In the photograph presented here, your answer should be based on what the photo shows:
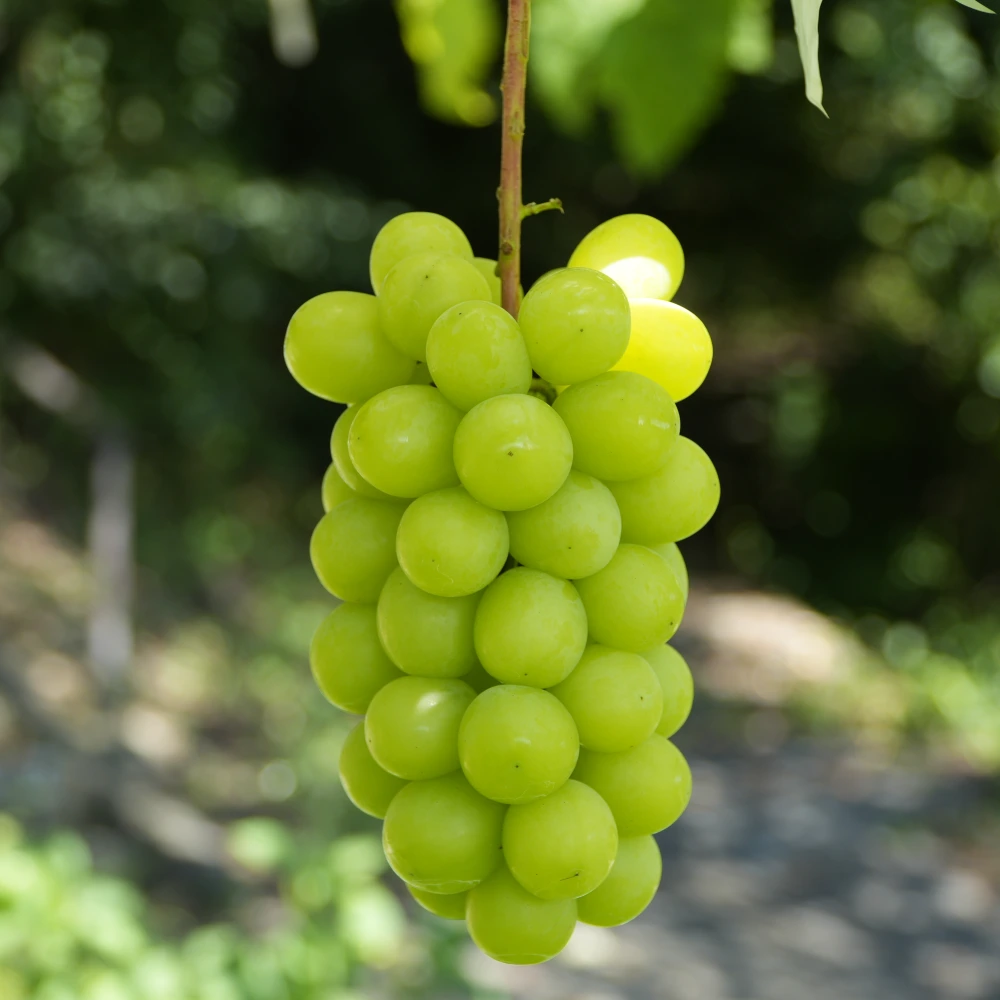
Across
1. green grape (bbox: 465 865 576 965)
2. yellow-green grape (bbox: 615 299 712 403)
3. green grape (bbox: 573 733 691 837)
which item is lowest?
green grape (bbox: 465 865 576 965)

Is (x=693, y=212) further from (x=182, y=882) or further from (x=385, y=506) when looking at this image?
(x=385, y=506)

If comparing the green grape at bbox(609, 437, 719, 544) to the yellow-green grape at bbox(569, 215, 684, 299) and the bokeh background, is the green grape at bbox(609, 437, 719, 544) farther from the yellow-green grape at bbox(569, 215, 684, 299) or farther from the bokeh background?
the bokeh background

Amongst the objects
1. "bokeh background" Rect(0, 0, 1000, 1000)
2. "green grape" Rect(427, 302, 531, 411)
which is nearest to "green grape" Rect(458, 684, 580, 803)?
"green grape" Rect(427, 302, 531, 411)

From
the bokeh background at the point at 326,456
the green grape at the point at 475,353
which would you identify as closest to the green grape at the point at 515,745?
the green grape at the point at 475,353

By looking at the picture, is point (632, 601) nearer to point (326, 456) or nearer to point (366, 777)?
point (366, 777)

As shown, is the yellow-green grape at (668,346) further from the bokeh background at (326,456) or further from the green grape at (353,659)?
the bokeh background at (326,456)

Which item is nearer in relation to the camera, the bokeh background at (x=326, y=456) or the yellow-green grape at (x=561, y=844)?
the yellow-green grape at (x=561, y=844)
